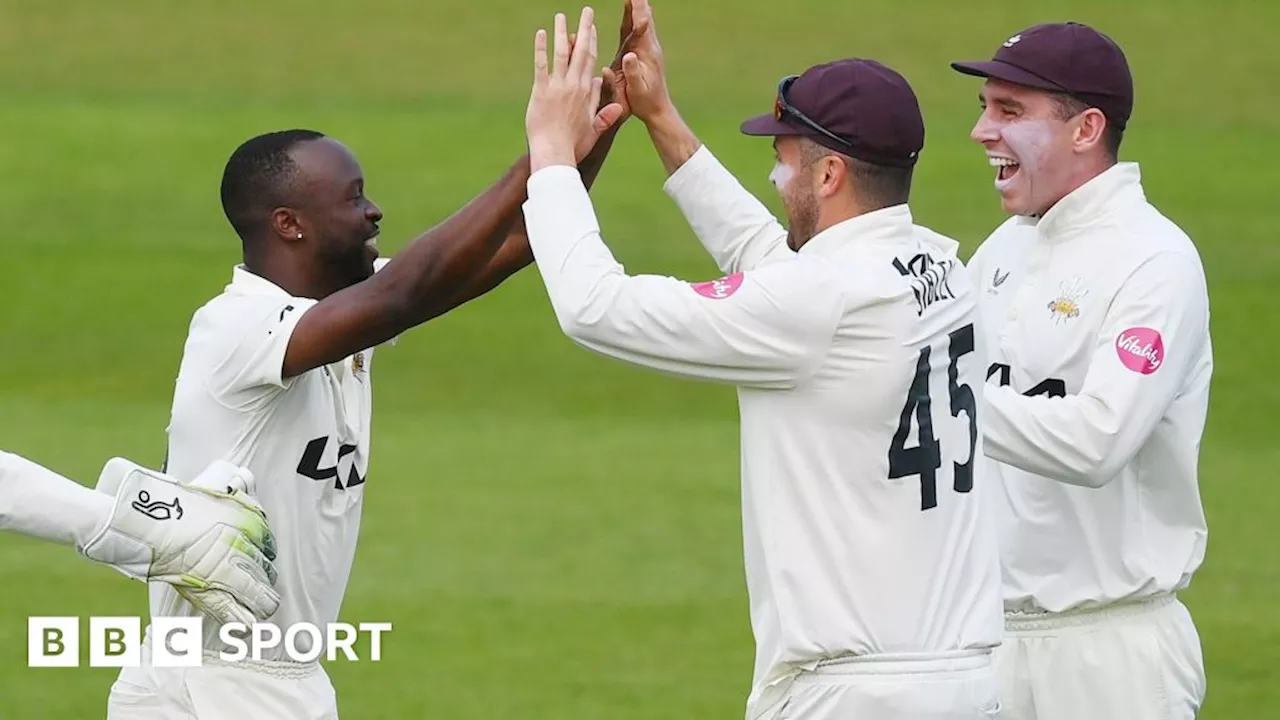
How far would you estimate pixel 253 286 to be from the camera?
5117mm

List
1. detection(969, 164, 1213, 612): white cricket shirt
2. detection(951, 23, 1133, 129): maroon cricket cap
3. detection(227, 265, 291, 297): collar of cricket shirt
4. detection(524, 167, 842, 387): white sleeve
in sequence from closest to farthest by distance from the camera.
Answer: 1. detection(524, 167, 842, 387): white sleeve
2. detection(969, 164, 1213, 612): white cricket shirt
3. detection(227, 265, 291, 297): collar of cricket shirt
4. detection(951, 23, 1133, 129): maroon cricket cap

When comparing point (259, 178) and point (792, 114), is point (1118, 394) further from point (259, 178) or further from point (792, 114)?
point (259, 178)

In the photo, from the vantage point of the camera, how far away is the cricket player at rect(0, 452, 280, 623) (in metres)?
4.50

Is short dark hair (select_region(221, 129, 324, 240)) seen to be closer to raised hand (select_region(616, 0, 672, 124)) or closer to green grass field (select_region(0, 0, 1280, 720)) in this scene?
raised hand (select_region(616, 0, 672, 124))

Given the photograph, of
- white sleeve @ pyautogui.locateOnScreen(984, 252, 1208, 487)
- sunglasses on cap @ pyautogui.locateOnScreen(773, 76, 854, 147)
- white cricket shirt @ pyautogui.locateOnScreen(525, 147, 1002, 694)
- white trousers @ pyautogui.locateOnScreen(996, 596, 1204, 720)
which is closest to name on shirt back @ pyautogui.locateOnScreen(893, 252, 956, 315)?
white cricket shirt @ pyautogui.locateOnScreen(525, 147, 1002, 694)

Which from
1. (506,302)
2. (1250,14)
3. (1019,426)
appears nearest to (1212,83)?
(1250,14)

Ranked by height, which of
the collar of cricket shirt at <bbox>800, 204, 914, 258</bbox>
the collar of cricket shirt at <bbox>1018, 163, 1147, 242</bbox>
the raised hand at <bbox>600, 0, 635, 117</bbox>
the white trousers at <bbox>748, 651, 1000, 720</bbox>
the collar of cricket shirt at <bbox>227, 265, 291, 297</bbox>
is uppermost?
the raised hand at <bbox>600, 0, 635, 117</bbox>

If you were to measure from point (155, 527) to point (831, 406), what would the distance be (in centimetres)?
144

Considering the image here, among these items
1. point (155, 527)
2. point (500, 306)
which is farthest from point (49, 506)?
point (500, 306)

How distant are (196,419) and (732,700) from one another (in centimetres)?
376

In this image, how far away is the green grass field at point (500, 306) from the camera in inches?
357

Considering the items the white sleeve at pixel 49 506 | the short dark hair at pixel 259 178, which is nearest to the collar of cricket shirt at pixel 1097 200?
the short dark hair at pixel 259 178

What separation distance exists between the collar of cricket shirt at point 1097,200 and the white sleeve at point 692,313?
130cm

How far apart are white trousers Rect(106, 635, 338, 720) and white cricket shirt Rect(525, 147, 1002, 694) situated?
121 centimetres
